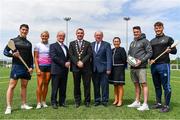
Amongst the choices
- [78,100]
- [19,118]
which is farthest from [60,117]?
[78,100]

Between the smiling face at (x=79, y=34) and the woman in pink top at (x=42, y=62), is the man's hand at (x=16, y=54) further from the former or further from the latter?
the smiling face at (x=79, y=34)

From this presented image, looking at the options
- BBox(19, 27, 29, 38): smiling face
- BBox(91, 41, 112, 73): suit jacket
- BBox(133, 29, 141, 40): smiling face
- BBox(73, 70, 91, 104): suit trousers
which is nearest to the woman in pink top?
BBox(19, 27, 29, 38): smiling face

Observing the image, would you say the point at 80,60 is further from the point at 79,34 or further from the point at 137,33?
the point at 137,33

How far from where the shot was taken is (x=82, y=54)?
28.8 ft

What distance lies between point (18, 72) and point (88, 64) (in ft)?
5.75

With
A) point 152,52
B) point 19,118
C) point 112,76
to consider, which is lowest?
point 19,118

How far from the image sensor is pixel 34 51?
8625mm

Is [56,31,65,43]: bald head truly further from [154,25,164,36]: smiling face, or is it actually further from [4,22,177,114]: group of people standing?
[154,25,164,36]: smiling face

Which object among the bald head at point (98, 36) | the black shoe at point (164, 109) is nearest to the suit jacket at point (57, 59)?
the bald head at point (98, 36)

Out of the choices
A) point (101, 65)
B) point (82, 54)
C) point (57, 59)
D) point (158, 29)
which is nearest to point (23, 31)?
point (57, 59)

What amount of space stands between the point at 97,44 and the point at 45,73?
60.1 inches

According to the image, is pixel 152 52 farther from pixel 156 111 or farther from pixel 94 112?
pixel 94 112

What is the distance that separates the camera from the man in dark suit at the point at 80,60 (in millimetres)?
8762

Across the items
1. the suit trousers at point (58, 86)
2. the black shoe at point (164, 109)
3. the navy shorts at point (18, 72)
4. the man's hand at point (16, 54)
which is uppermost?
the man's hand at point (16, 54)
